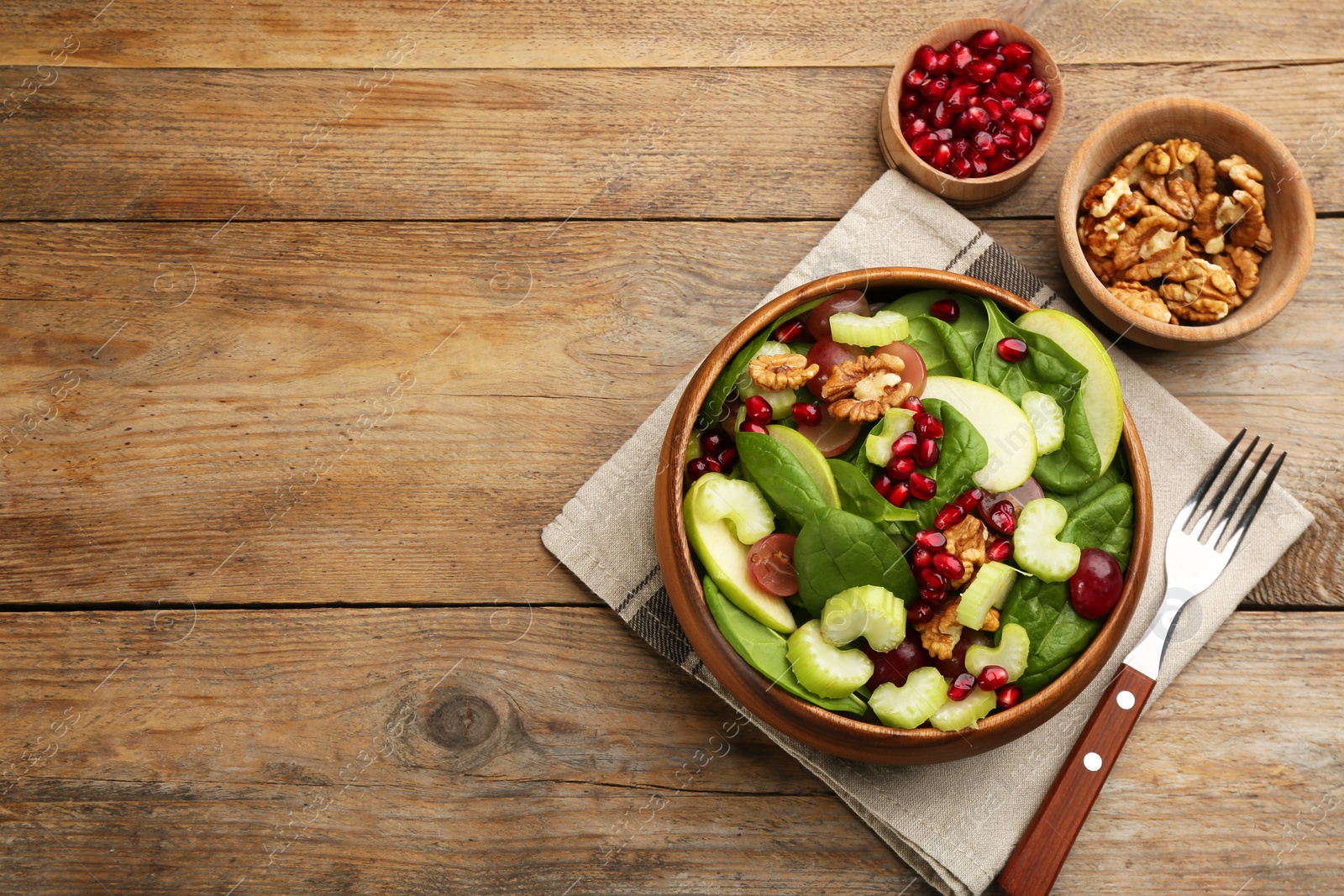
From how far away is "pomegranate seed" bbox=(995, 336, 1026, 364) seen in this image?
150 cm

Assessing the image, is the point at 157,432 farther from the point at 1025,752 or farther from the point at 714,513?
the point at 1025,752

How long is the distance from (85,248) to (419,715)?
126 cm

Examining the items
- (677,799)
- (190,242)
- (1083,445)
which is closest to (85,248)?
(190,242)

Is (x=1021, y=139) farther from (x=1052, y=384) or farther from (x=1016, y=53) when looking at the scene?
(x=1052, y=384)

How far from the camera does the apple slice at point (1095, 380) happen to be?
1.47m

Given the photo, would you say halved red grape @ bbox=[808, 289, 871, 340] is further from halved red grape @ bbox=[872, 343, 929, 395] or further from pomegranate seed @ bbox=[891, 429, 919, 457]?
pomegranate seed @ bbox=[891, 429, 919, 457]

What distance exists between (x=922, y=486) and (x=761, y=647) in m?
0.36

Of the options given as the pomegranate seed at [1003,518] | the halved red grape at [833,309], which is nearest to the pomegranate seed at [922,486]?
the pomegranate seed at [1003,518]

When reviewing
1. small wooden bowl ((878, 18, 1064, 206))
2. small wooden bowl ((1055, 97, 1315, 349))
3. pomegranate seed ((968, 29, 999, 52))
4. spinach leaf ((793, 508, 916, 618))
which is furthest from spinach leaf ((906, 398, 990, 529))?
pomegranate seed ((968, 29, 999, 52))

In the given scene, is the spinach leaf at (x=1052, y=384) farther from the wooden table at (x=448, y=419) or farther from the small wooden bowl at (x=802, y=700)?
the wooden table at (x=448, y=419)

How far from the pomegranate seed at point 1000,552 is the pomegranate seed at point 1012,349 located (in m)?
0.31

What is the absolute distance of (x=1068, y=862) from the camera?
176cm

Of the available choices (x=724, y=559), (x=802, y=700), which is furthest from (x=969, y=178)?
(x=802, y=700)

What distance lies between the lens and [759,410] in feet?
4.86
